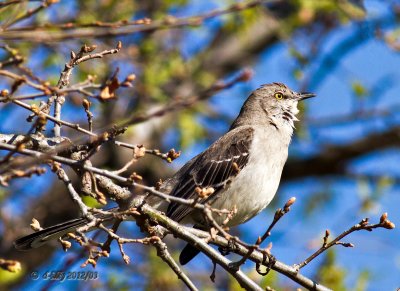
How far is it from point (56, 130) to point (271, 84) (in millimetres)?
3928

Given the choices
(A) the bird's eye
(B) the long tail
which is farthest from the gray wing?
(B) the long tail

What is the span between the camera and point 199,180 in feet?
20.8

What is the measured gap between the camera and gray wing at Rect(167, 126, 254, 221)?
624 cm

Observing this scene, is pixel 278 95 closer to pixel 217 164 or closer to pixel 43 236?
pixel 217 164

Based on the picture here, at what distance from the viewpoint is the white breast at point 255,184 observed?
6.05 metres

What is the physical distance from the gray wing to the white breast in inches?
3.0

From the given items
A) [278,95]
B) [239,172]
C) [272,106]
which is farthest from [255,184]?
[278,95]

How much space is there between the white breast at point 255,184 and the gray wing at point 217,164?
0.08 meters

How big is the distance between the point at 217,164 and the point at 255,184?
50cm

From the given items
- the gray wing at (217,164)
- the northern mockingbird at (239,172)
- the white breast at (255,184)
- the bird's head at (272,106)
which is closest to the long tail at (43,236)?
the northern mockingbird at (239,172)

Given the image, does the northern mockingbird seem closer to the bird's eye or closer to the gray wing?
the gray wing

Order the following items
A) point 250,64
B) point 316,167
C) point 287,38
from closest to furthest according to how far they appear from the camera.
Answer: point 287,38 → point 316,167 → point 250,64

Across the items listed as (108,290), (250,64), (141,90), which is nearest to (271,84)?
(141,90)

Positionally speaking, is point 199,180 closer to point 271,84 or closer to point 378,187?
point 271,84
